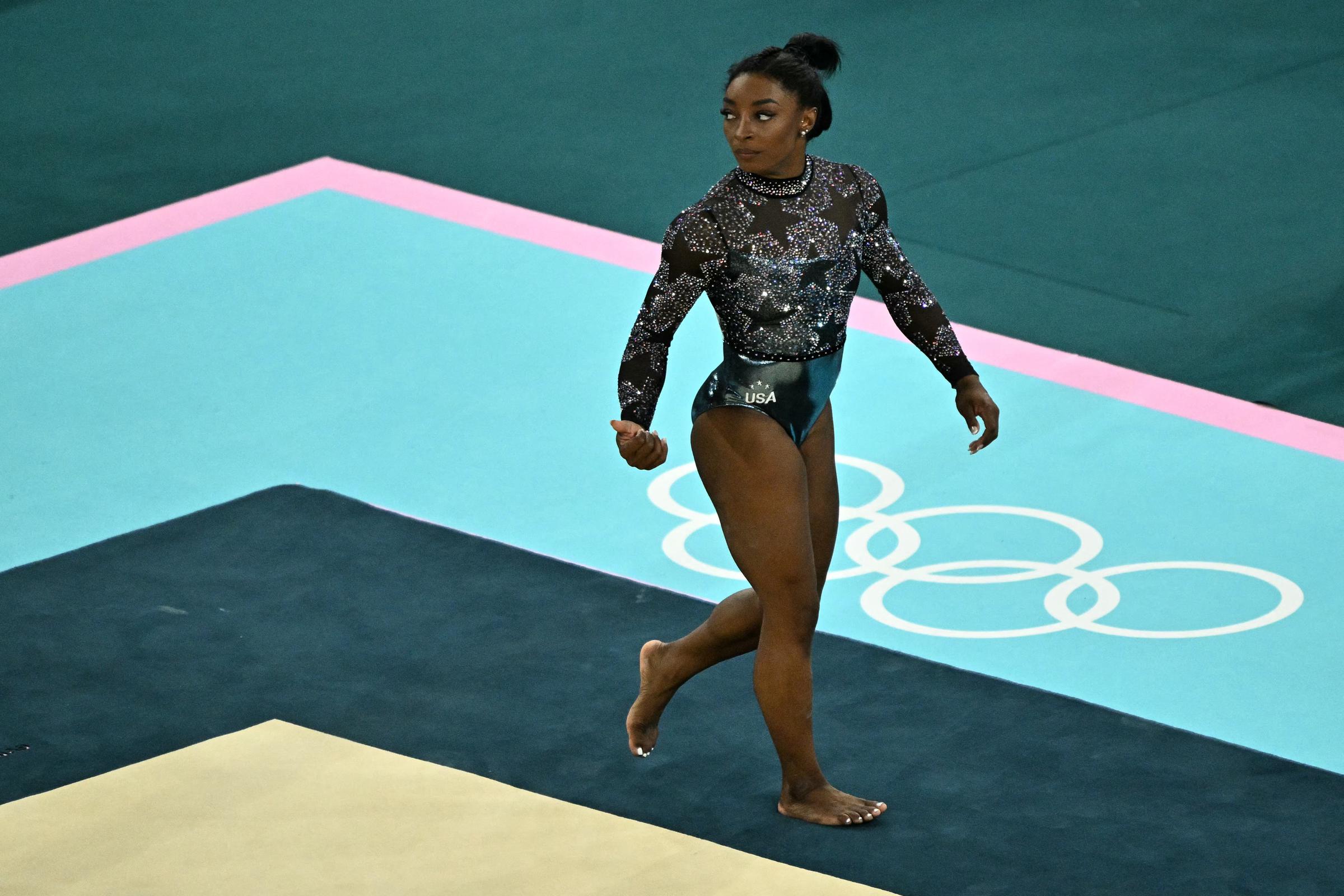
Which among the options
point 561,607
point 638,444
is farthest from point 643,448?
point 561,607

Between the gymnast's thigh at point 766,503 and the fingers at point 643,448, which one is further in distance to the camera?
the gymnast's thigh at point 766,503

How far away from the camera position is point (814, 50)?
5.02 m

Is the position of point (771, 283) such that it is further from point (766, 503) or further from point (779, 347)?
point (766, 503)

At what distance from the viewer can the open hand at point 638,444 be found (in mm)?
4820

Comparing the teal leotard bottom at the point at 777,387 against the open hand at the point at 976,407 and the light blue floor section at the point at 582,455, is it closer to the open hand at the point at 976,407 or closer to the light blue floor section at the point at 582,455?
the open hand at the point at 976,407

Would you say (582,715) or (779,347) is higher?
(779,347)

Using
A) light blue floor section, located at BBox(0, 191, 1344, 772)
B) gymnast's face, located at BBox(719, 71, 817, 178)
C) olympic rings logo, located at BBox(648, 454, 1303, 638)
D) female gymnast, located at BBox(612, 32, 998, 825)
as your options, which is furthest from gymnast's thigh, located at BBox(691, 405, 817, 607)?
olympic rings logo, located at BBox(648, 454, 1303, 638)

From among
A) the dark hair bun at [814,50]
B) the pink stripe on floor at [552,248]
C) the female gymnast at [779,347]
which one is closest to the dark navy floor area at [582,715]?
the female gymnast at [779,347]

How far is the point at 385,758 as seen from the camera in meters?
A: 5.43

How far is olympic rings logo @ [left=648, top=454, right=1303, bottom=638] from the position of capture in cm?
624

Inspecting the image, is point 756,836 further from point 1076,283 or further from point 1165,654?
point 1076,283

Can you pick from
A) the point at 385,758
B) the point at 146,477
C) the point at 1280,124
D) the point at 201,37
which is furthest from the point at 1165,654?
the point at 201,37

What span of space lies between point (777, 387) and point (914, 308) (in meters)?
0.45

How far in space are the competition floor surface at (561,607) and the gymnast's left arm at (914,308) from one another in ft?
3.08
